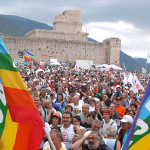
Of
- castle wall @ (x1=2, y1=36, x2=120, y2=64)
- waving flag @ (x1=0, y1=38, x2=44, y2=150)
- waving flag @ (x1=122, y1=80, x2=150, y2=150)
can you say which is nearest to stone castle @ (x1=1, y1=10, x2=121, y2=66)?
castle wall @ (x1=2, y1=36, x2=120, y2=64)

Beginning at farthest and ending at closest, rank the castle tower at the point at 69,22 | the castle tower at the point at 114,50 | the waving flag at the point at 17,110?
the castle tower at the point at 69,22 → the castle tower at the point at 114,50 → the waving flag at the point at 17,110

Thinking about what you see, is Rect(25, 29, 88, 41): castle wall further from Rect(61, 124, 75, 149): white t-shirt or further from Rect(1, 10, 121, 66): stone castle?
Rect(61, 124, 75, 149): white t-shirt

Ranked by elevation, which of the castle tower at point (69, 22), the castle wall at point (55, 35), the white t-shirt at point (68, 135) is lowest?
the white t-shirt at point (68, 135)

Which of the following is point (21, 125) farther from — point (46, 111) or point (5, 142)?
point (46, 111)

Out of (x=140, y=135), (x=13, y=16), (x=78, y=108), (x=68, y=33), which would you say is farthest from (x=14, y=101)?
(x=13, y=16)

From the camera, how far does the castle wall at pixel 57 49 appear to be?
52.3 m

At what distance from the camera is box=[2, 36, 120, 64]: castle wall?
2061 inches

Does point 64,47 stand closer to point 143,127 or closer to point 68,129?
point 68,129

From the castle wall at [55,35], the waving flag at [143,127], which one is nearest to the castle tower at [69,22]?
the castle wall at [55,35]

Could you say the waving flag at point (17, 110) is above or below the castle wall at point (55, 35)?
below

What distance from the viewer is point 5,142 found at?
11.1 feet

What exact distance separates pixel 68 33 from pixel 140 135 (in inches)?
2299

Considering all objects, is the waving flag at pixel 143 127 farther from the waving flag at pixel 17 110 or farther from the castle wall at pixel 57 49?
the castle wall at pixel 57 49

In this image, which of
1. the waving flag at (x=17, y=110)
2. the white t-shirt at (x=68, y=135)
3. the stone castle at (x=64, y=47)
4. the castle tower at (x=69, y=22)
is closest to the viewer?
the waving flag at (x=17, y=110)
